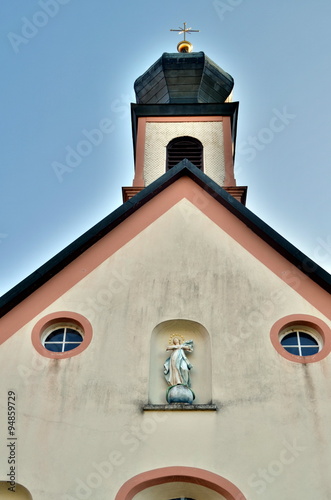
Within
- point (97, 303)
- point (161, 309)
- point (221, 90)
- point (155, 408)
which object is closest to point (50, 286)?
point (97, 303)

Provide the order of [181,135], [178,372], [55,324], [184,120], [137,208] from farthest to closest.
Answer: [184,120] < [181,135] < [137,208] < [55,324] < [178,372]

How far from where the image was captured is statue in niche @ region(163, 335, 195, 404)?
14461mm

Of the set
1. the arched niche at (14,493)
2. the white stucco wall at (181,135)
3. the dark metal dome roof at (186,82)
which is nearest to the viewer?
the arched niche at (14,493)

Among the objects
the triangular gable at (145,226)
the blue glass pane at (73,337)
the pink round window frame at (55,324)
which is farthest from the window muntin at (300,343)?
the blue glass pane at (73,337)

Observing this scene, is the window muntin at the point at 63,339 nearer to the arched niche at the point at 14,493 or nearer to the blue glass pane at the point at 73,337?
the blue glass pane at the point at 73,337

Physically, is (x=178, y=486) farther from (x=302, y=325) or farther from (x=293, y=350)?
(x=302, y=325)

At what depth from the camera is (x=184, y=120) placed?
24.8 meters

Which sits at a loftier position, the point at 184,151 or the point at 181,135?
the point at 181,135

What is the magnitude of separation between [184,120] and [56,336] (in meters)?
10.8

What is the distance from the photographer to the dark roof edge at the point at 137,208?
15836 mm

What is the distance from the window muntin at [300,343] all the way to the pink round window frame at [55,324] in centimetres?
332

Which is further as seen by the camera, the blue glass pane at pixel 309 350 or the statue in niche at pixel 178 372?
the blue glass pane at pixel 309 350

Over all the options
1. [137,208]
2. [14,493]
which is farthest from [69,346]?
[137,208]

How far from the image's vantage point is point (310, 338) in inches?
603
